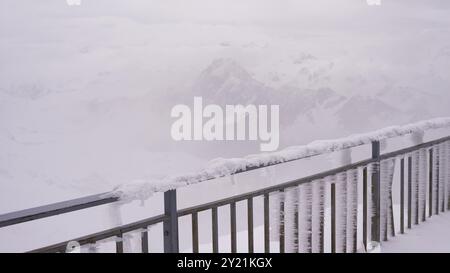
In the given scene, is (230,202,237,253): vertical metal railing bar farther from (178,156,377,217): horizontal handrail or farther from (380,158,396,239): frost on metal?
(380,158,396,239): frost on metal

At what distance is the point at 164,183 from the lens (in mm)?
2082

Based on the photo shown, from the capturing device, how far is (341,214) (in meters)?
3.43

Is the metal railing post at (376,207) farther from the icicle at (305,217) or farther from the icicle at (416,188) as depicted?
the icicle at (305,217)

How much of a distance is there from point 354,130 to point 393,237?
15.8m

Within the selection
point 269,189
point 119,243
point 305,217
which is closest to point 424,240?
point 305,217

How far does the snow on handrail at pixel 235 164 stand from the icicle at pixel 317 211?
0.29 m

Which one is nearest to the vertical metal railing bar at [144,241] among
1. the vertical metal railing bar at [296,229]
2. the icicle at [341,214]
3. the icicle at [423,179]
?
the vertical metal railing bar at [296,229]

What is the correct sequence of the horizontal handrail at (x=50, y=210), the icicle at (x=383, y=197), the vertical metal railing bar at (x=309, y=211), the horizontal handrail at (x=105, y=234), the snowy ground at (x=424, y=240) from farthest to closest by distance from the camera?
1. the icicle at (x=383, y=197)
2. the snowy ground at (x=424, y=240)
3. the vertical metal railing bar at (x=309, y=211)
4. the horizontal handrail at (x=105, y=234)
5. the horizontal handrail at (x=50, y=210)

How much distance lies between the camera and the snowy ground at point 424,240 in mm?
3551

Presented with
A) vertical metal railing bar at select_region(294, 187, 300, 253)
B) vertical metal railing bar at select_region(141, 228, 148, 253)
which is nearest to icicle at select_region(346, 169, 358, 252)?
vertical metal railing bar at select_region(294, 187, 300, 253)

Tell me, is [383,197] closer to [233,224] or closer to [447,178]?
[447,178]

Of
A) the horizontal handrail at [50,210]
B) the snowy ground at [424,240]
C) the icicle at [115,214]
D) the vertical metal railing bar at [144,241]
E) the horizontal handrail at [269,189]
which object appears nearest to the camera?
the horizontal handrail at [50,210]

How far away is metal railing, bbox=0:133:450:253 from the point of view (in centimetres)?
221
